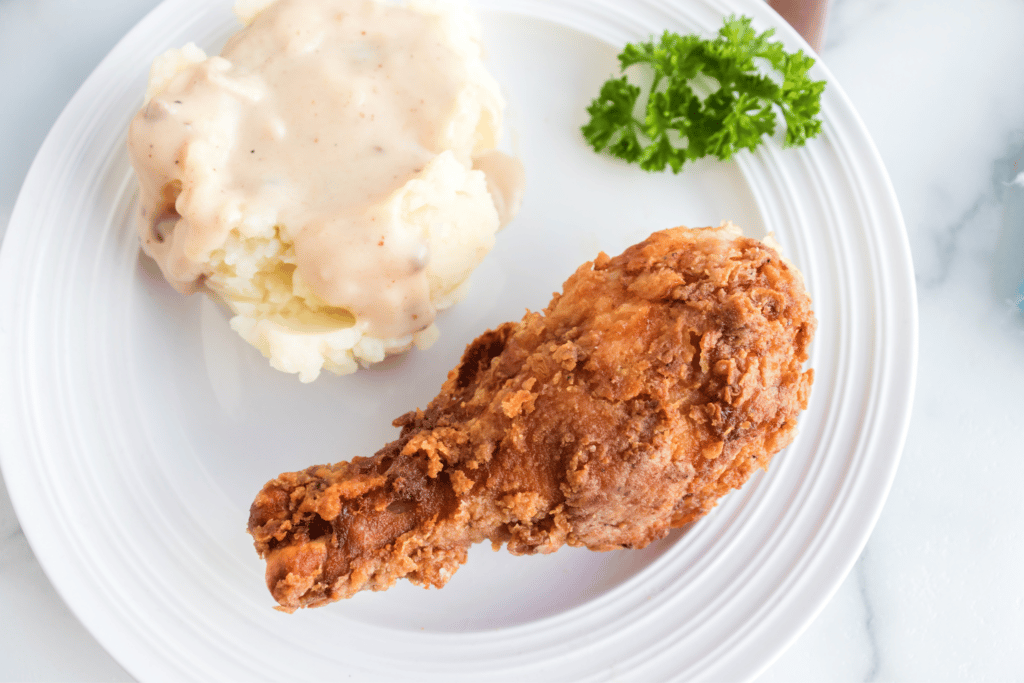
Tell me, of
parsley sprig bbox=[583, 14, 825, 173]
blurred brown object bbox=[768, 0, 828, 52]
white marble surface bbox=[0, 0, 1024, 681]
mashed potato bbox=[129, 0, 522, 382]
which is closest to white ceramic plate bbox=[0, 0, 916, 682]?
parsley sprig bbox=[583, 14, 825, 173]

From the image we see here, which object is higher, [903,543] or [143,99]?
[143,99]

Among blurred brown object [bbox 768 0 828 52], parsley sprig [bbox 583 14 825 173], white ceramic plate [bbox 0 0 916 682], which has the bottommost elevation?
white ceramic plate [bbox 0 0 916 682]

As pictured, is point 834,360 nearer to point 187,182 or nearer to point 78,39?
point 187,182

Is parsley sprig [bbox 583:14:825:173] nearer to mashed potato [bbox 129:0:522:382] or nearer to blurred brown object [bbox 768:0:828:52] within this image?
blurred brown object [bbox 768:0:828:52]

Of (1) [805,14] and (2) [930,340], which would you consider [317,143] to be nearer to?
(1) [805,14]

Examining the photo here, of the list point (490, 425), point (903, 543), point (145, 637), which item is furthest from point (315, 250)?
point (903, 543)

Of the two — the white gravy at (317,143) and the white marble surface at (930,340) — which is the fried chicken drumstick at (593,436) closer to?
the white gravy at (317,143)
